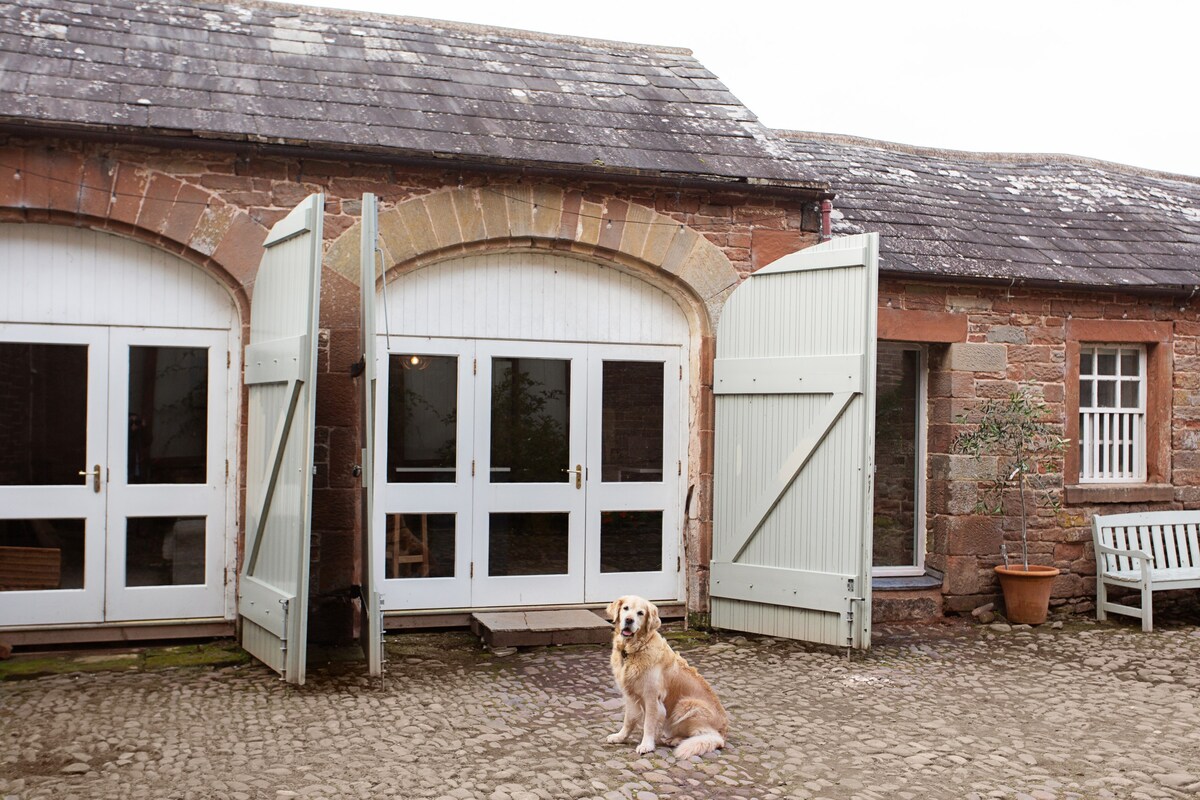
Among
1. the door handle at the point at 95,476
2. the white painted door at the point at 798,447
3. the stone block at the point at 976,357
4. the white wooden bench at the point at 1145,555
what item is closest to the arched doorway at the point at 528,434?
the white painted door at the point at 798,447

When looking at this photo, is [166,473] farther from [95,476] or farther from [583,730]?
[583,730]

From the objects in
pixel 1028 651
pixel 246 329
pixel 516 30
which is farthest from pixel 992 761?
pixel 516 30

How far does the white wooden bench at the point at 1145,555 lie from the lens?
9086mm

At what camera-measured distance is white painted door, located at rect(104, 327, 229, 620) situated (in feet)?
23.8

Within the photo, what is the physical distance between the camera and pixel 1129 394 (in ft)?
33.3

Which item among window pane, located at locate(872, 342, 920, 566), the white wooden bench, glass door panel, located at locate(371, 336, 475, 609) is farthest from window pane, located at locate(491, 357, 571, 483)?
the white wooden bench

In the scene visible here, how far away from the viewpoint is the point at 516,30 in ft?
32.4

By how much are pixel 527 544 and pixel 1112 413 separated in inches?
218

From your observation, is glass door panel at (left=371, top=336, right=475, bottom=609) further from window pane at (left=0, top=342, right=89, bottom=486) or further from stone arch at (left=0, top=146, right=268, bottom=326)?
window pane at (left=0, top=342, right=89, bottom=486)

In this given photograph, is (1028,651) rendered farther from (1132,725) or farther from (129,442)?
(129,442)

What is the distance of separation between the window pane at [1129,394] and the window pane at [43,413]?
8.56 m

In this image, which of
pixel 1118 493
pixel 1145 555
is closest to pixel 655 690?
pixel 1145 555

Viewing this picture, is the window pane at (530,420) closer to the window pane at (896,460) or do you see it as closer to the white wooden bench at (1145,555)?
the window pane at (896,460)

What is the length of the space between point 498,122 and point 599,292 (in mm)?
1432
